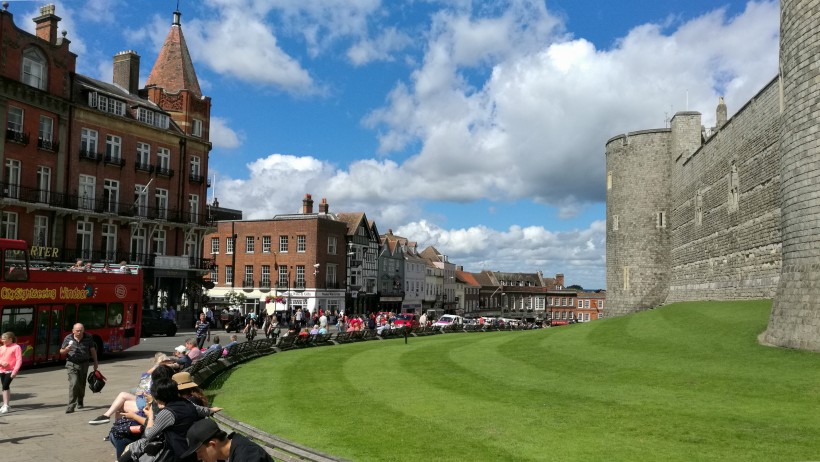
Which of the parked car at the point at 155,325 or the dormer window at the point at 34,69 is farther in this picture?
the dormer window at the point at 34,69

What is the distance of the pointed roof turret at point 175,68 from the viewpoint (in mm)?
48750

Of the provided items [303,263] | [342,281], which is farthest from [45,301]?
[342,281]

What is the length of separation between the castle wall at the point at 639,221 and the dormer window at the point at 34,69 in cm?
3875

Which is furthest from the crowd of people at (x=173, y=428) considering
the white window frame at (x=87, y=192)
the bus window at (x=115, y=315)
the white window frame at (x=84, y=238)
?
the white window frame at (x=87, y=192)

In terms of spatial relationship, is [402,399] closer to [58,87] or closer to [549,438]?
[549,438]

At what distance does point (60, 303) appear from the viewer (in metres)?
21.3

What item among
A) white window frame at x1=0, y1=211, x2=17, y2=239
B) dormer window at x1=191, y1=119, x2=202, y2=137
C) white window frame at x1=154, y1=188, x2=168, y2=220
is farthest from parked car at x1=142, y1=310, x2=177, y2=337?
dormer window at x1=191, y1=119, x2=202, y2=137

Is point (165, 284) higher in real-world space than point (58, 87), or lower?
lower

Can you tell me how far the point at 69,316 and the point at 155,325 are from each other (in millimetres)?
14790

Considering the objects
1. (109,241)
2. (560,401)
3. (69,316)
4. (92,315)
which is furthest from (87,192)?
(560,401)

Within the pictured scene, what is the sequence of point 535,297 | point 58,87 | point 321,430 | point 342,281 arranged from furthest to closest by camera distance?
point 535,297 < point 342,281 < point 58,87 < point 321,430

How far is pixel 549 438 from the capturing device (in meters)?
10.0

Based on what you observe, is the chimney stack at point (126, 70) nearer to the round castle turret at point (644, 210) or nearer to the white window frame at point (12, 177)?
the white window frame at point (12, 177)

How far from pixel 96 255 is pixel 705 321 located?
114 ft
